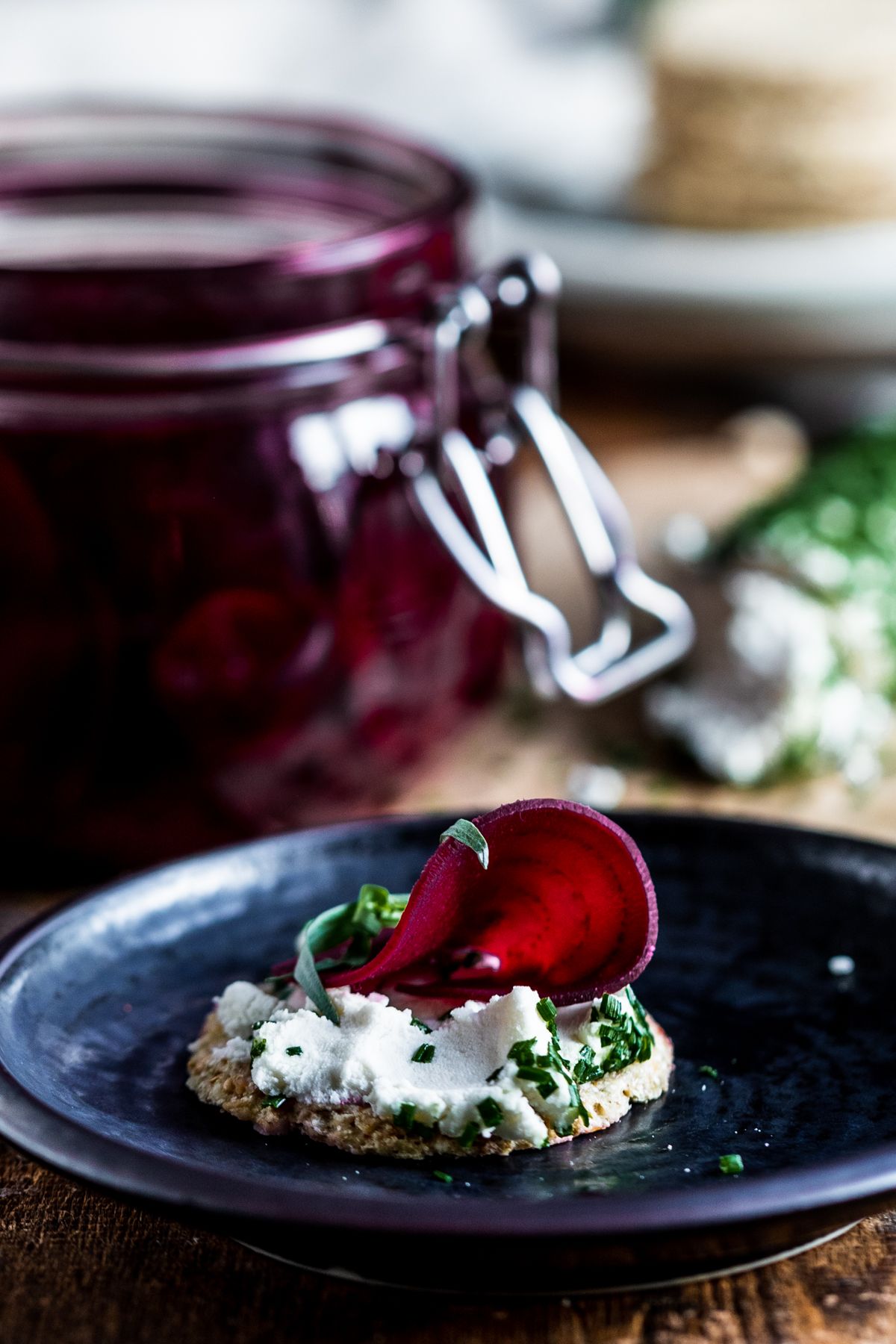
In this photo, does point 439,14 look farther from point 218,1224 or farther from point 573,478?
point 218,1224

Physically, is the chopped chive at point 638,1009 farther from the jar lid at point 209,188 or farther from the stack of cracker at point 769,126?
the stack of cracker at point 769,126

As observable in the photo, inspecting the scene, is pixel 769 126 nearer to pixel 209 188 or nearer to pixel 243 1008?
pixel 209 188

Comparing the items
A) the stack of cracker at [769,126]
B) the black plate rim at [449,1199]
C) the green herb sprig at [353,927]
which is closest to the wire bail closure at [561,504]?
the green herb sprig at [353,927]

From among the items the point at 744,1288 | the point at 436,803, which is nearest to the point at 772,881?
the point at 744,1288

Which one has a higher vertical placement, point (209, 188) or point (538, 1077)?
point (209, 188)

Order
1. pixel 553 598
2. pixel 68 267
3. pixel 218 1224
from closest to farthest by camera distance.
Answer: pixel 218 1224 → pixel 68 267 → pixel 553 598

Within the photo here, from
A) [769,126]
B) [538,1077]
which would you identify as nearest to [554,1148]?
[538,1077]
